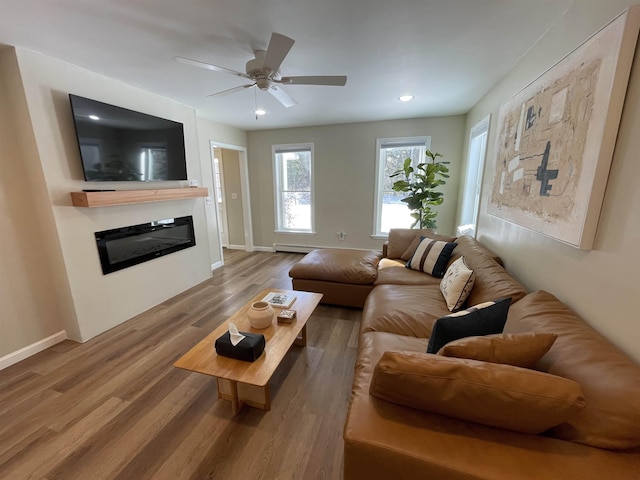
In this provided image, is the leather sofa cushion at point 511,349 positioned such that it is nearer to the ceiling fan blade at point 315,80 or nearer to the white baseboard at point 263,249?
the ceiling fan blade at point 315,80

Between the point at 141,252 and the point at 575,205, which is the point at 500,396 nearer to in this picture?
the point at 575,205

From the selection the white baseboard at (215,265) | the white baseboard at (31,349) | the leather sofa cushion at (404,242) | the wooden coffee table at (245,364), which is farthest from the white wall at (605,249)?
the white baseboard at (215,265)

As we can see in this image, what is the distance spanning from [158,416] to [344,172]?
4.15 m

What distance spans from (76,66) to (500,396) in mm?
3691

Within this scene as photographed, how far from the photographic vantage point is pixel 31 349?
2225mm

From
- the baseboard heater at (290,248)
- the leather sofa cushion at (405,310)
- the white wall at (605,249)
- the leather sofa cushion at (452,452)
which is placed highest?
the white wall at (605,249)

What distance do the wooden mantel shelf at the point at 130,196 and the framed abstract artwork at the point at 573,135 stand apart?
346 centimetres

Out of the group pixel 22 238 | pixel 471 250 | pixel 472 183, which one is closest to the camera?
pixel 22 238

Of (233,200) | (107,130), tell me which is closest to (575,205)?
(107,130)

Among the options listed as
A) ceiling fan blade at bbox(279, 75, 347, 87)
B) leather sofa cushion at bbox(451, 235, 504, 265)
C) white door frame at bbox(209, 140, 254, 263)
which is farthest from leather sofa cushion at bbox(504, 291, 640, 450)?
white door frame at bbox(209, 140, 254, 263)

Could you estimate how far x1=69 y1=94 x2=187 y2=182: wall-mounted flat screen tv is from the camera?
89.7 inches

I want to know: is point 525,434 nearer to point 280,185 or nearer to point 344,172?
point 344,172

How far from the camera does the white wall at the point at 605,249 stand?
1.06 metres

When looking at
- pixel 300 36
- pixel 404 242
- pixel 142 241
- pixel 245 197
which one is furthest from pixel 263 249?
pixel 300 36
